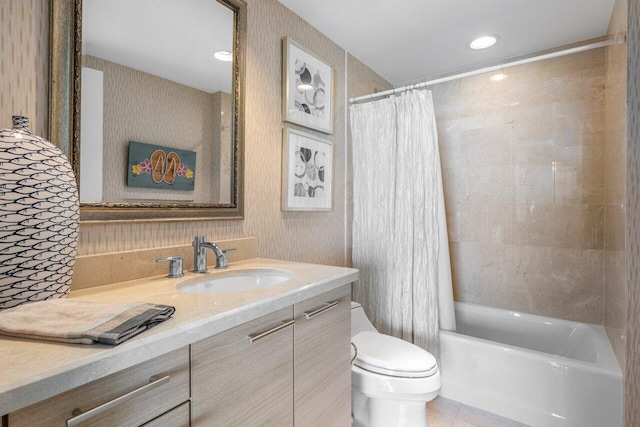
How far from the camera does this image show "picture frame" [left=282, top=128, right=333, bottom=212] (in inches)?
71.5

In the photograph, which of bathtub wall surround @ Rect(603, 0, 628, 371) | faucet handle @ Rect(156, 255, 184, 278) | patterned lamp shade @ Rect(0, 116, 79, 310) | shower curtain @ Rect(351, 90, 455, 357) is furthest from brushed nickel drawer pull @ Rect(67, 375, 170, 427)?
bathtub wall surround @ Rect(603, 0, 628, 371)

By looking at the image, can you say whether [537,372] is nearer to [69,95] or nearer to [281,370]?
[281,370]

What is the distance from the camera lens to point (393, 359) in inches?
61.8

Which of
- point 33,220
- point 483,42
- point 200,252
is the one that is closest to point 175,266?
point 200,252

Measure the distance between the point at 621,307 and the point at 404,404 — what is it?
109 cm

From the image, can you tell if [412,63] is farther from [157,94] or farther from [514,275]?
[157,94]

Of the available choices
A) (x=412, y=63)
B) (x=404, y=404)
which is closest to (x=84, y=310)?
(x=404, y=404)

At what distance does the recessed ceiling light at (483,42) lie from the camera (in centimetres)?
215

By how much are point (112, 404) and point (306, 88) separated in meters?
1.76

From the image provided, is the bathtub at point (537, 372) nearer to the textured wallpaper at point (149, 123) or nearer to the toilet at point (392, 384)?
the toilet at point (392, 384)

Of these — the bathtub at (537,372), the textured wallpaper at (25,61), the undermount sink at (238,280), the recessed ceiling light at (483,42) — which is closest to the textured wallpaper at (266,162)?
the undermount sink at (238,280)

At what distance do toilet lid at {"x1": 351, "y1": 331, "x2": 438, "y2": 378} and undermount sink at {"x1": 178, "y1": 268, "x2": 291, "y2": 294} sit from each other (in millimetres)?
630

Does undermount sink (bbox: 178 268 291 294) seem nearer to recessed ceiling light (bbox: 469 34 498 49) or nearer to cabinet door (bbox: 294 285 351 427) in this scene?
cabinet door (bbox: 294 285 351 427)

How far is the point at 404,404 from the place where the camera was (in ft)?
5.12
